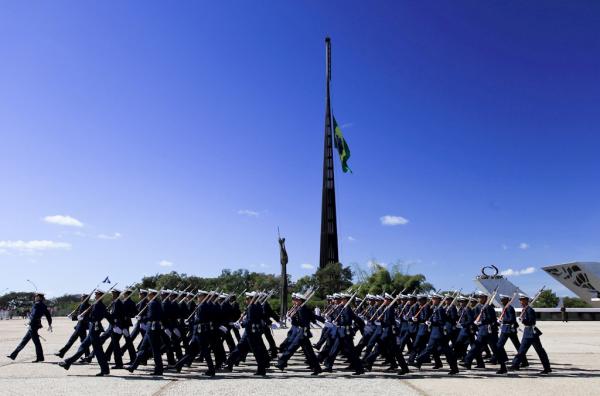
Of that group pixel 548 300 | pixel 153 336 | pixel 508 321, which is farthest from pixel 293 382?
pixel 548 300

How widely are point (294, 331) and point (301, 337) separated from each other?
0.33 metres

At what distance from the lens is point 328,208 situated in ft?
212

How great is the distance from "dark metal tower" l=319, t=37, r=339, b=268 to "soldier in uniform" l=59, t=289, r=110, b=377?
52.5 m

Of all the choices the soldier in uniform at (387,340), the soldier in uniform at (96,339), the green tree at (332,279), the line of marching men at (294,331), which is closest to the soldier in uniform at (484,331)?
the line of marching men at (294,331)

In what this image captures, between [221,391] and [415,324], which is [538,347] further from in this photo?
[221,391]

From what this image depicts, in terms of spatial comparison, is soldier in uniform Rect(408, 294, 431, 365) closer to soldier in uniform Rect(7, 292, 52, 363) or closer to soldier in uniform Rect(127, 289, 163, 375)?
soldier in uniform Rect(127, 289, 163, 375)

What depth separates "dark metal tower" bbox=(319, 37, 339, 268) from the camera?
63.5m

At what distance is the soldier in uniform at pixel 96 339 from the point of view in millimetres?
10672

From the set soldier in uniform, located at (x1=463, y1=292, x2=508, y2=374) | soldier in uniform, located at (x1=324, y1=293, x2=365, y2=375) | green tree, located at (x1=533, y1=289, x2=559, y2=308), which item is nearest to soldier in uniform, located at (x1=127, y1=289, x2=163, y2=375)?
soldier in uniform, located at (x1=324, y1=293, x2=365, y2=375)

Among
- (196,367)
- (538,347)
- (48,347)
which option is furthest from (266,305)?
(48,347)

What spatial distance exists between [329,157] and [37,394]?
2284 inches

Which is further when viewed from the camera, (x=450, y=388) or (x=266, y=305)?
(x=266, y=305)

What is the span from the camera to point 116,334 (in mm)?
11688

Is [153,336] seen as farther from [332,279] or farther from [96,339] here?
[332,279]
